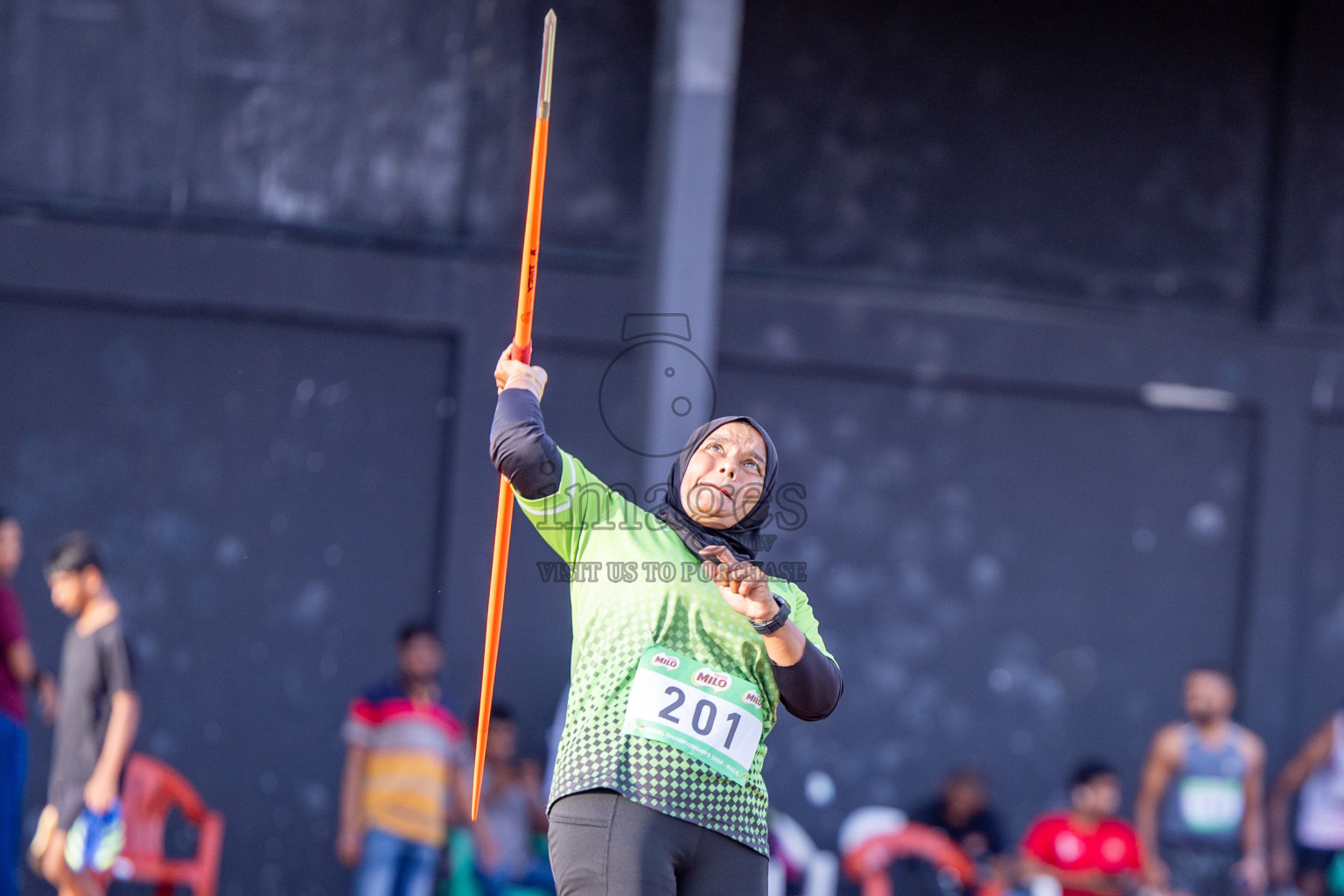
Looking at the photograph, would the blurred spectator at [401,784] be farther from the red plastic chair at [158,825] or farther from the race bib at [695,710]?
the race bib at [695,710]

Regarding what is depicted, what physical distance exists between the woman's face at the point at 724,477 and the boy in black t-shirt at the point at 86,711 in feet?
12.3

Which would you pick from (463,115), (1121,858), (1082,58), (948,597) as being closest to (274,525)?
(463,115)

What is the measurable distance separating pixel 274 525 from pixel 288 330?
0.92m

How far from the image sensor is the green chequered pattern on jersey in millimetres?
2764

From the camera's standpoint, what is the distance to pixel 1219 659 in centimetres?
851

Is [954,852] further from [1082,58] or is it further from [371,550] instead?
[1082,58]

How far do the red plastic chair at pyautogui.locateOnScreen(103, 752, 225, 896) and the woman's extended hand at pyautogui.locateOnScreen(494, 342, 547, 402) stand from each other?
13.5 feet

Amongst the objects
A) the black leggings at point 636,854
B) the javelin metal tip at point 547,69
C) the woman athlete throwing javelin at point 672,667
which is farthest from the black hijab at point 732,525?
the javelin metal tip at point 547,69

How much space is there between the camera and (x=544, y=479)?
2875 mm

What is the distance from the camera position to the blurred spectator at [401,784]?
680 cm

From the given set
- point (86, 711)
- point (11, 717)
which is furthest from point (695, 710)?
point (11, 717)

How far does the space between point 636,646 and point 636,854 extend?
14.3 inches

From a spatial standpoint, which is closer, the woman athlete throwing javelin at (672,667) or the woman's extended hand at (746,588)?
the woman's extended hand at (746,588)

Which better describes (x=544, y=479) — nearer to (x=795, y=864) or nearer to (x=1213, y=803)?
(x=795, y=864)
